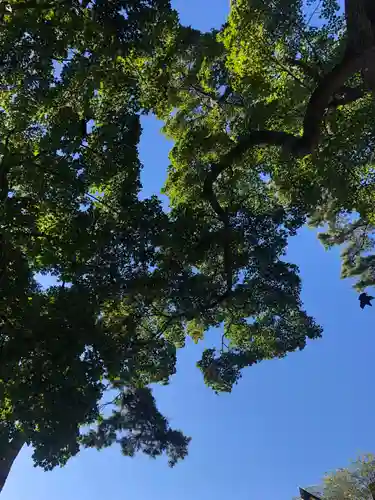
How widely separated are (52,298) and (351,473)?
62.1 ft

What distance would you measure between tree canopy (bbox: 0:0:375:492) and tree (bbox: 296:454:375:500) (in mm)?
12030

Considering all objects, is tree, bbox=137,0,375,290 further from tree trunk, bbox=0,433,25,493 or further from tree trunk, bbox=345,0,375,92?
tree trunk, bbox=0,433,25,493

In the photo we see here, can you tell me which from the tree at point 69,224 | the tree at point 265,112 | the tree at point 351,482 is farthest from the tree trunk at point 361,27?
the tree at point 351,482

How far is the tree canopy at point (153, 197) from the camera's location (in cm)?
902

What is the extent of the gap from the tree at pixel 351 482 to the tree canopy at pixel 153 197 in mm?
12030

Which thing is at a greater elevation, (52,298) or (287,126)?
(287,126)

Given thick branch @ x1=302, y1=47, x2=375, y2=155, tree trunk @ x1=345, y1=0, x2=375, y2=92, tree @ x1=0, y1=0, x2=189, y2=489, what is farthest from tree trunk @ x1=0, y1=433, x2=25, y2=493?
tree trunk @ x1=345, y1=0, x2=375, y2=92

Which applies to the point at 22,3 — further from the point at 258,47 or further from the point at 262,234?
the point at 262,234

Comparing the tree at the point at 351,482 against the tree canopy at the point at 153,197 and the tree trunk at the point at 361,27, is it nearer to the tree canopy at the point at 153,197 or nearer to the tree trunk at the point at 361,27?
the tree canopy at the point at 153,197

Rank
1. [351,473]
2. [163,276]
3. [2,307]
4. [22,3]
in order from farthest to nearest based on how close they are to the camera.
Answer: [351,473] < [163,276] < [2,307] < [22,3]

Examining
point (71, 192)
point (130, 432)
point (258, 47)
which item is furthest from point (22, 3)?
point (130, 432)

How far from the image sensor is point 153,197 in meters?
11.0

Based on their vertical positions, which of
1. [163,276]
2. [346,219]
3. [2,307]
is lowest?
[2,307]

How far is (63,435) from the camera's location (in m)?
8.85
